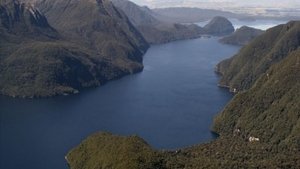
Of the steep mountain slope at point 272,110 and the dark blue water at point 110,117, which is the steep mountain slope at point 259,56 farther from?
the steep mountain slope at point 272,110

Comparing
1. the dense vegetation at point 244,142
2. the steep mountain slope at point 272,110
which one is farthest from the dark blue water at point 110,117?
the steep mountain slope at point 272,110

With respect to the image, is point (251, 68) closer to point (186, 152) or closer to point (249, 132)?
point (249, 132)

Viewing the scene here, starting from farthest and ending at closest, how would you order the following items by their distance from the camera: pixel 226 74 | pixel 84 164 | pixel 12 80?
pixel 226 74 → pixel 12 80 → pixel 84 164

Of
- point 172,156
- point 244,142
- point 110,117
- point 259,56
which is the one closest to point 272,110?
point 244,142

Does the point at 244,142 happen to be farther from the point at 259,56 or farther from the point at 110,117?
the point at 259,56

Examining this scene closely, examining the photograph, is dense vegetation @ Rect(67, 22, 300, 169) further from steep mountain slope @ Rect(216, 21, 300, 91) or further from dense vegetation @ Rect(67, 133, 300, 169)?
steep mountain slope @ Rect(216, 21, 300, 91)

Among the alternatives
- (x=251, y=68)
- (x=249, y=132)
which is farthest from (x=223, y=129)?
(x=251, y=68)
